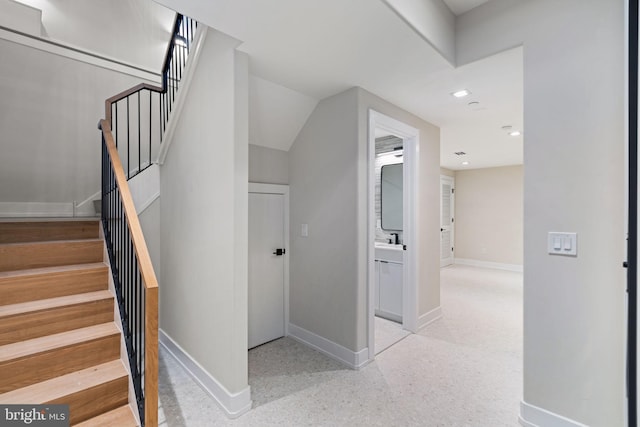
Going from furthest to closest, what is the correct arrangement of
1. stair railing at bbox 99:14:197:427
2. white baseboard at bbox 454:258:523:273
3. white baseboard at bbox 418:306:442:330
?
white baseboard at bbox 454:258:523:273, white baseboard at bbox 418:306:442:330, stair railing at bbox 99:14:197:427

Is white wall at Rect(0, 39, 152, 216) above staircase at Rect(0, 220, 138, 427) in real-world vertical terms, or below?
above

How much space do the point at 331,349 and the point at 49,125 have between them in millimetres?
4081

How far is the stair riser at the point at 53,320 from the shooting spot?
1.72 metres

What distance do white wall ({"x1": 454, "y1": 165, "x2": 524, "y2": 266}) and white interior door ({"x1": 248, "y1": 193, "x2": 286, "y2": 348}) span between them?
6073 mm

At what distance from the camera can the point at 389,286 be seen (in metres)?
3.70

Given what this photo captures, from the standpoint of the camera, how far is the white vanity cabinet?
142 inches

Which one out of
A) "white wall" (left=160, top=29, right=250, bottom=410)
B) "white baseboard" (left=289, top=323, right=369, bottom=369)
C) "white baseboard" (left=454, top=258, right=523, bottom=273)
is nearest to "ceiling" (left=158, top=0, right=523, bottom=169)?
"white wall" (left=160, top=29, right=250, bottom=410)

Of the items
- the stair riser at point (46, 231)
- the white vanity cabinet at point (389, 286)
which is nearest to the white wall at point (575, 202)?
the white vanity cabinet at point (389, 286)

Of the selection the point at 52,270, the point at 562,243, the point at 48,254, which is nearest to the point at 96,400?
the point at 52,270

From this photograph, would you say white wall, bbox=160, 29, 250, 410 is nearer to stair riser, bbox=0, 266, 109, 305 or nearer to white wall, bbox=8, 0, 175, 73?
stair riser, bbox=0, 266, 109, 305

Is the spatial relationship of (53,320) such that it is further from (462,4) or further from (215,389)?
(462,4)

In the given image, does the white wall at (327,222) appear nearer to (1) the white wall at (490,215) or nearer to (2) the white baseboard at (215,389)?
(2) the white baseboard at (215,389)

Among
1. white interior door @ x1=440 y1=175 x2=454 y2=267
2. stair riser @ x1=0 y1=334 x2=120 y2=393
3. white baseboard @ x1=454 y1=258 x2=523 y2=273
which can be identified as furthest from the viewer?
Result: white interior door @ x1=440 y1=175 x2=454 y2=267

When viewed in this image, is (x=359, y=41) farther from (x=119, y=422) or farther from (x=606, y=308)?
(x=119, y=422)
